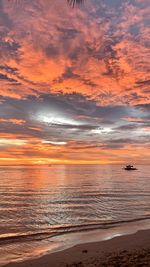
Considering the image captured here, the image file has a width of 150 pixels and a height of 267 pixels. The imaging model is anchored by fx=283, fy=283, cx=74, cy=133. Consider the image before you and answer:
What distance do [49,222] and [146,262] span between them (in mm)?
15947

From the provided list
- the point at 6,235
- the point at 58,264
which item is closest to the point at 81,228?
the point at 6,235

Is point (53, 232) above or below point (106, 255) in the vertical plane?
above

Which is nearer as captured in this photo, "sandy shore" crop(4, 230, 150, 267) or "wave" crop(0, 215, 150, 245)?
"sandy shore" crop(4, 230, 150, 267)

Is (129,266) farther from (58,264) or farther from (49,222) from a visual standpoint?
(49,222)

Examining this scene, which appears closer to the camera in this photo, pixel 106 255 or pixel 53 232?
pixel 106 255

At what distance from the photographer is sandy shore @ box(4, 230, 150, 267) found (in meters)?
11.4

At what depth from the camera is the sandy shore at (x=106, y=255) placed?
11414 mm

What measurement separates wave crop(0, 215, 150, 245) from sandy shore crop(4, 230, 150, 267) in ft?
14.7

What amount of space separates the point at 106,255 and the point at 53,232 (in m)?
8.77

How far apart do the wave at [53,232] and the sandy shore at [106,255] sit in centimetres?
448

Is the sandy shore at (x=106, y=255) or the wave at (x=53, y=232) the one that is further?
the wave at (x=53, y=232)

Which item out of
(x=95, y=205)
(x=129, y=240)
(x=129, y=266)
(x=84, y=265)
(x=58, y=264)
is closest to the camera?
(x=129, y=266)

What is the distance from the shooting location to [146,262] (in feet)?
35.6

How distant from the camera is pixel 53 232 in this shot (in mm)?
21328
